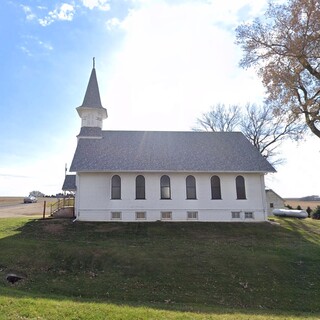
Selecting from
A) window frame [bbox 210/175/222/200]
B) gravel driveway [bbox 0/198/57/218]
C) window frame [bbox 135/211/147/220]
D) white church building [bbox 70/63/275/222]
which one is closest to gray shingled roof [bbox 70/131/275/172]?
white church building [bbox 70/63/275/222]

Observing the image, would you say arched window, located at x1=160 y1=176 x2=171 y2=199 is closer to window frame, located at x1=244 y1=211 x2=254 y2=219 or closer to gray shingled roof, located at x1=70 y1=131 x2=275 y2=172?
gray shingled roof, located at x1=70 y1=131 x2=275 y2=172

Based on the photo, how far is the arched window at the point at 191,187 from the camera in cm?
2479

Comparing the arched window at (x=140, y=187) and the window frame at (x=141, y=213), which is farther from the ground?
the arched window at (x=140, y=187)

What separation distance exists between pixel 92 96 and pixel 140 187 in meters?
11.6

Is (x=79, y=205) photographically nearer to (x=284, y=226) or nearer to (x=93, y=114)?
(x=93, y=114)

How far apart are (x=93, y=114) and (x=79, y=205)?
9.84 m

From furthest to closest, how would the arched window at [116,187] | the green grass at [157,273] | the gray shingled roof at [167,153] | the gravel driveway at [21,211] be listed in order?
the gravel driveway at [21,211]
the gray shingled roof at [167,153]
the arched window at [116,187]
the green grass at [157,273]

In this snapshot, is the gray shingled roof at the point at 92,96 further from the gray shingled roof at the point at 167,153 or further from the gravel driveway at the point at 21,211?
the gravel driveway at the point at 21,211

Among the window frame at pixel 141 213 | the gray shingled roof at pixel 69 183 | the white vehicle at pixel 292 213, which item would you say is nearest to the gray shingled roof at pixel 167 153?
the gray shingled roof at pixel 69 183

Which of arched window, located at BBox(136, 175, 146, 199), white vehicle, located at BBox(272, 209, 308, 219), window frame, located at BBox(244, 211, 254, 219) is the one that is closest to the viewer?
arched window, located at BBox(136, 175, 146, 199)

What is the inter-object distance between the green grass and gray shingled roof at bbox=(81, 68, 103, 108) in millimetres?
12870

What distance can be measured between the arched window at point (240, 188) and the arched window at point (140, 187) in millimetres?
8249

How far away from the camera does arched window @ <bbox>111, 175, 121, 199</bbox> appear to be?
24.3 meters

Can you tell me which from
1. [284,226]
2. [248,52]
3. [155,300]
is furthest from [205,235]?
[248,52]
